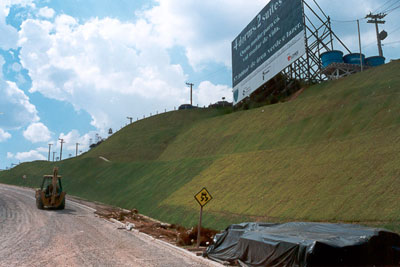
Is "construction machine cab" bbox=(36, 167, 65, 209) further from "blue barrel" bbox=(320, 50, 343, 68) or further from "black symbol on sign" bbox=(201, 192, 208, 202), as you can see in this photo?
"blue barrel" bbox=(320, 50, 343, 68)

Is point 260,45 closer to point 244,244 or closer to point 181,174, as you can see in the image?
point 181,174

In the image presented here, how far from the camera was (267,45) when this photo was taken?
5016cm

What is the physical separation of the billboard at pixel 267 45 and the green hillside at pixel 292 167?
904 cm

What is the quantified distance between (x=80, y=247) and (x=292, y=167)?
12.9 metres

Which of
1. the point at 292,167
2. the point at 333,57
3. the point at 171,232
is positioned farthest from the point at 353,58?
the point at 171,232

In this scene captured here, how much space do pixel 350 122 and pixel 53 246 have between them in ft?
62.0

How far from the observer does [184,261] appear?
1216cm

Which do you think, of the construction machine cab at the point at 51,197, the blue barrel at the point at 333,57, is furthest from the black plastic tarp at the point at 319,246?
the blue barrel at the point at 333,57

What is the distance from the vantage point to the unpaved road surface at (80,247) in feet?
38.0

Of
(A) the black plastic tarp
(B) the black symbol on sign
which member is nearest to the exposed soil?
(B) the black symbol on sign

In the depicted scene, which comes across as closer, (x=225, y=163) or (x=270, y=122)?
(x=225, y=163)

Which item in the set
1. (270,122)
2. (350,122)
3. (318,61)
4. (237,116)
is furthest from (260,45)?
(350,122)

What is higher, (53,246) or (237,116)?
(237,116)

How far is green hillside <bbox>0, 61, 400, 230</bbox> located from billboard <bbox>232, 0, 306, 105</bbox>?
29.6ft
